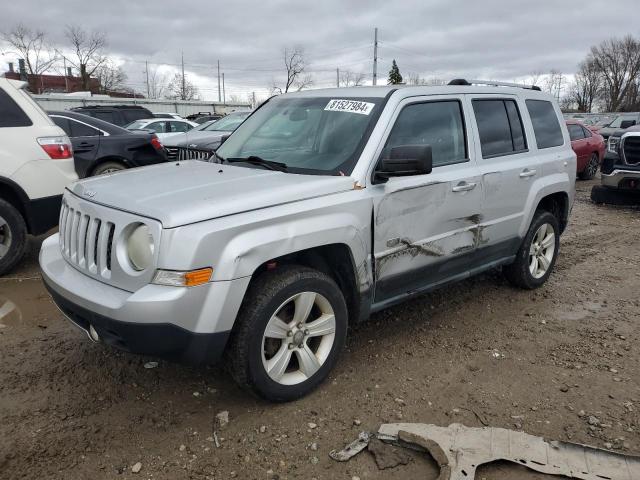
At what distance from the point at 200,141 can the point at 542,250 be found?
6.14 metres

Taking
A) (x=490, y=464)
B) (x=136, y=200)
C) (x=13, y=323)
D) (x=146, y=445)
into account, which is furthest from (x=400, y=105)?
(x=13, y=323)

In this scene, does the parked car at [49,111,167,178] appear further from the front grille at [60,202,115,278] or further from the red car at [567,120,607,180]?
the red car at [567,120,607,180]

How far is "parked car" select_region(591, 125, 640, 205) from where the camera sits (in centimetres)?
917

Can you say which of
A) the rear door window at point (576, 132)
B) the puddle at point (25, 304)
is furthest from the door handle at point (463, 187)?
the rear door window at point (576, 132)

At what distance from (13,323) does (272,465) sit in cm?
273

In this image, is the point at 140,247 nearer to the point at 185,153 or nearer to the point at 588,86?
the point at 185,153

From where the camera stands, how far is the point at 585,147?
13.0 meters

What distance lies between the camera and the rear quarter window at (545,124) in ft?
15.8

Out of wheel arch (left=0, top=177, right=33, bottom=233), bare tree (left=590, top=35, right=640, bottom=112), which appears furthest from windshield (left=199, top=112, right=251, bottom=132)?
bare tree (left=590, top=35, right=640, bottom=112)

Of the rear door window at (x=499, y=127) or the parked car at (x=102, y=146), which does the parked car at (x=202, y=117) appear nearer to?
the parked car at (x=102, y=146)

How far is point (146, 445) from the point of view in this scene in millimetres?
2775

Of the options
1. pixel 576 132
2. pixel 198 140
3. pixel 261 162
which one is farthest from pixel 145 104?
pixel 261 162

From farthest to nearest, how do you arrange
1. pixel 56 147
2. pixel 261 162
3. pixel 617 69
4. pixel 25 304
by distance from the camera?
pixel 617 69 < pixel 56 147 < pixel 25 304 < pixel 261 162

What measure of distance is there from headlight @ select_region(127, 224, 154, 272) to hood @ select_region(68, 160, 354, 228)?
0.32 feet
